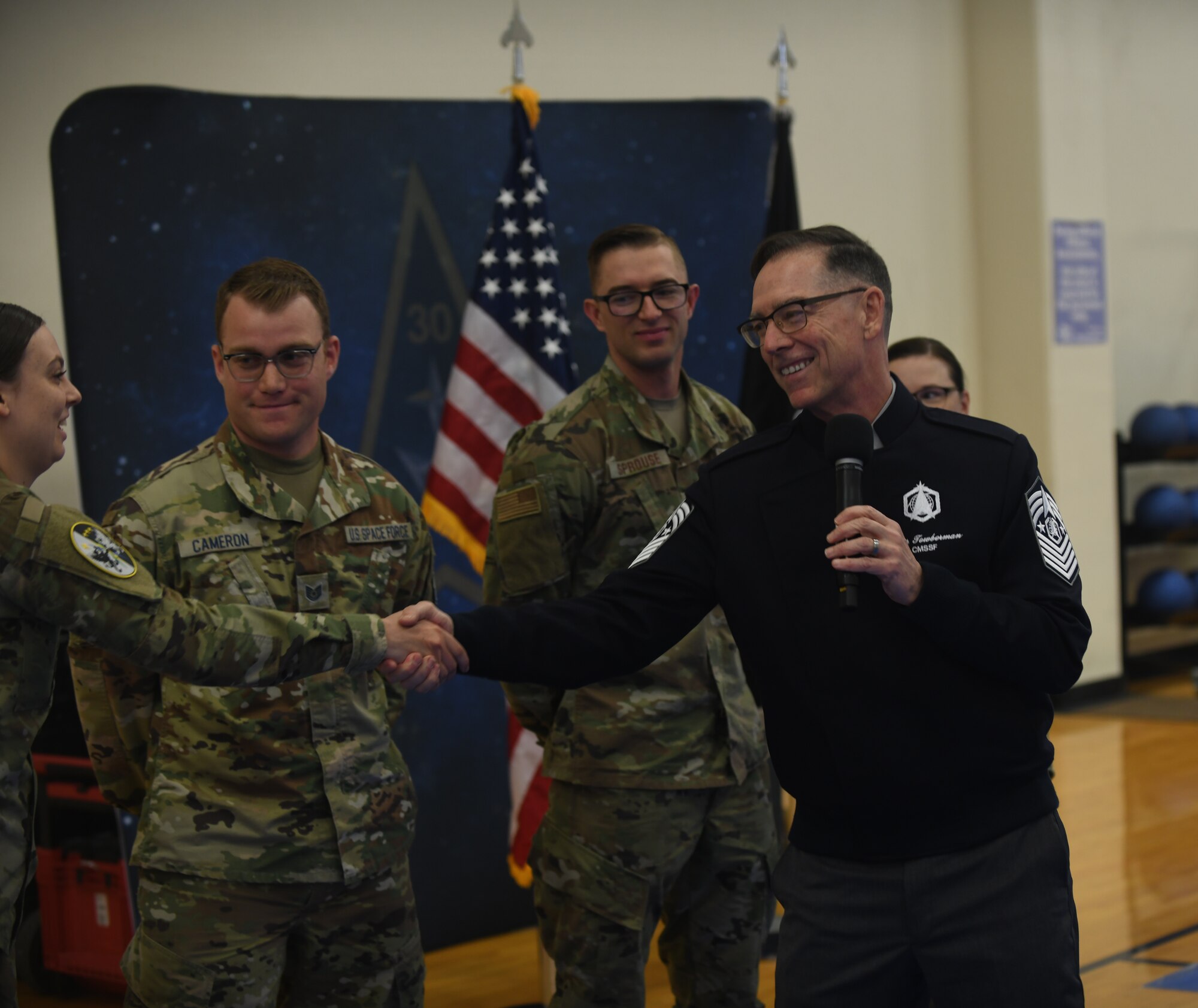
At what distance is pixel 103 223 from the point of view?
3.57 meters

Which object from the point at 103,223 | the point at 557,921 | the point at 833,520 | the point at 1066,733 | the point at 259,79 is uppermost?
the point at 259,79

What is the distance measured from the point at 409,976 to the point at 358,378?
2209 millimetres

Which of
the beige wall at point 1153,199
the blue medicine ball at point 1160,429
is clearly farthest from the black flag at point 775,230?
the beige wall at point 1153,199

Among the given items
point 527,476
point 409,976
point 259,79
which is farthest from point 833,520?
point 259,79

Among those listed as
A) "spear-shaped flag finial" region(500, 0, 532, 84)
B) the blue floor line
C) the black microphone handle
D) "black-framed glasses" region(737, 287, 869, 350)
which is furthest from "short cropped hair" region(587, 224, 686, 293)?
the blue floor line

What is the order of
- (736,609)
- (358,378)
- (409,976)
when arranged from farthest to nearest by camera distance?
(358,378), (409,976), (736,609)

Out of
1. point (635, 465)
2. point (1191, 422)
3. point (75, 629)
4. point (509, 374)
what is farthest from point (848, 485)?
point (1191, 422)

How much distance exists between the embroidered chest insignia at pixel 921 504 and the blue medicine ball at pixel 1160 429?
612 centimetres

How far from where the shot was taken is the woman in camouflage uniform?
5.89ft

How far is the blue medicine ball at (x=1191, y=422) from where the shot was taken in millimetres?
7504

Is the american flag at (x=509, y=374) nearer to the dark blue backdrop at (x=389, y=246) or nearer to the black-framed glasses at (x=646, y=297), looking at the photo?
the dark blue backdrop at (x=389, y=246)

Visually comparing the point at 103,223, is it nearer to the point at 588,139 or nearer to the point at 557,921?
the point at 588,139

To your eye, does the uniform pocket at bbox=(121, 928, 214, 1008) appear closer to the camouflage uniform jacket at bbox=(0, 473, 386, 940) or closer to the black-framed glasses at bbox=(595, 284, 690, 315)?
the camouflage uniform jacket at bbox=(0, 473, 386, 940)

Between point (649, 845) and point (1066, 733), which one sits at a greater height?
point (649, 845)
